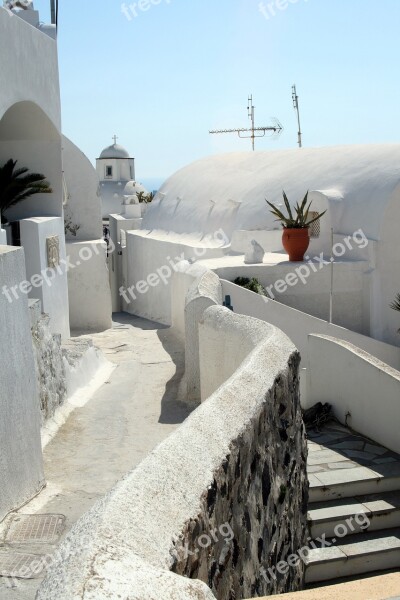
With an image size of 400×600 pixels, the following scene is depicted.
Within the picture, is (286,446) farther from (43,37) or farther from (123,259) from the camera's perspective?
(123,259)

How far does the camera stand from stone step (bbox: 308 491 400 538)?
688 centimetres

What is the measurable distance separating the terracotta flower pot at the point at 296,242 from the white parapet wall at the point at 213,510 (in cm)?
832

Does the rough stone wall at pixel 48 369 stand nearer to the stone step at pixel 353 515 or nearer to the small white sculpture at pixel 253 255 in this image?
the stone step at pixel 353 515

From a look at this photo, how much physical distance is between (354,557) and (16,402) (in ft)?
10.6

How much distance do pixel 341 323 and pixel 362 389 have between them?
17.4 ft

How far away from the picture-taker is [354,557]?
6.60 m

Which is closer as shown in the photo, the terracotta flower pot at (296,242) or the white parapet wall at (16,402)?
the white parapet wall at (16,402)

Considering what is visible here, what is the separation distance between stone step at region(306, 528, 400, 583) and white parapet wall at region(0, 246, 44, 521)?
2470 mm

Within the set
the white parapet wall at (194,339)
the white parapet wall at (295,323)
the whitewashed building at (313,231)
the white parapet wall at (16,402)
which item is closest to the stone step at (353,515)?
the white parapet wall at (194,339)

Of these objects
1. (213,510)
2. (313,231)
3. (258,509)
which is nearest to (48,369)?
(258,509)

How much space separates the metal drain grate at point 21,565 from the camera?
4.66 metres

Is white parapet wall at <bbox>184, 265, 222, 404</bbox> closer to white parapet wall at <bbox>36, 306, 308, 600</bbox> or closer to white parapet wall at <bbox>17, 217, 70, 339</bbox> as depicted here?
white parapet wall at <bbox>17, 217, 70, 339</bbox>

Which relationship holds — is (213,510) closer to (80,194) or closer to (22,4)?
(22,4)

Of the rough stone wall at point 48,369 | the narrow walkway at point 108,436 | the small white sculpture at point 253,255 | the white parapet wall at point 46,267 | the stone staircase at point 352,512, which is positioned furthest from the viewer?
the small white sculpture at point 253,255
